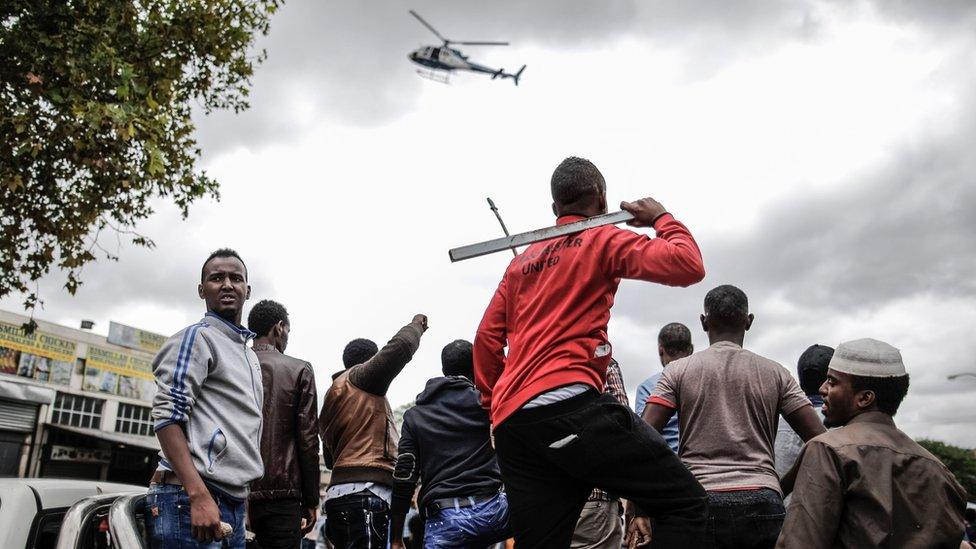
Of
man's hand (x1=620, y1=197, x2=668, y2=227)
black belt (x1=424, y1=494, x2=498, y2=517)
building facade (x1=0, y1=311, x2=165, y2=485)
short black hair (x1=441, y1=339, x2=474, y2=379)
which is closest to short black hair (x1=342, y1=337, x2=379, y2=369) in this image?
short black hair (x1=441, y1=339, x2=474, y2=379)

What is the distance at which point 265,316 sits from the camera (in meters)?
4.82

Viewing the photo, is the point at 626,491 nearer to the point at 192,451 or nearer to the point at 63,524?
the point at 192,451

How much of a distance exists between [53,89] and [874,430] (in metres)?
7.66

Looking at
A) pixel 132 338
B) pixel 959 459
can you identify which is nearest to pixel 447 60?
pixel 132 338

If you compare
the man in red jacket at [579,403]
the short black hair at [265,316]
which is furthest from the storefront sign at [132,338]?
the man in red jacket at [579,403]

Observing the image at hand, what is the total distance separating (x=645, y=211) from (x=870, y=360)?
0.95m

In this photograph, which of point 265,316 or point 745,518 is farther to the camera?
point 265,316

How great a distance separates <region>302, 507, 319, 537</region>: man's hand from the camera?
4594mm

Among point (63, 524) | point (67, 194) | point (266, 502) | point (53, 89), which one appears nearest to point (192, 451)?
point (63, 524)

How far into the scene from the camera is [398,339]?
183 inches

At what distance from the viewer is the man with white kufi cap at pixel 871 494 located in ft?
7.42

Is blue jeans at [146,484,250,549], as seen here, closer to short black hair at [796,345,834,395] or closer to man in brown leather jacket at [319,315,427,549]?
man in brown leather jacket at [319,315,427,549]

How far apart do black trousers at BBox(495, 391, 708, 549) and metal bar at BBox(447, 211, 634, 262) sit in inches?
22.6

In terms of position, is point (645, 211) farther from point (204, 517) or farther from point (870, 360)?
point (204, 517)
